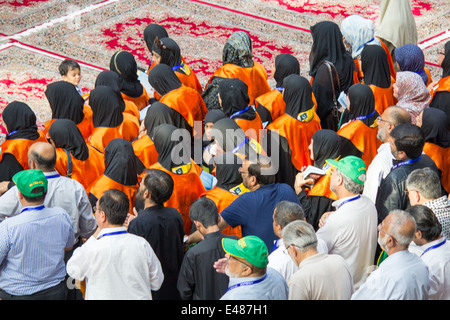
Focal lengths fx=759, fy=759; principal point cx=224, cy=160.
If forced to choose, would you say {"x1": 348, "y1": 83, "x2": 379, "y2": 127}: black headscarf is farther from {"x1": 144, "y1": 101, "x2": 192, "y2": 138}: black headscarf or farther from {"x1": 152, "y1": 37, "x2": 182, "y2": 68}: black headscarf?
{"x1": 152, "y1": 37, "x2": 182, "y2": 68}: black headscarf

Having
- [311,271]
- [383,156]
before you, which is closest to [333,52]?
[383,156]

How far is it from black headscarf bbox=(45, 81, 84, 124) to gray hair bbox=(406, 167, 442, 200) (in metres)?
3.12

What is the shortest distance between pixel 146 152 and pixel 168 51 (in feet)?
5.64

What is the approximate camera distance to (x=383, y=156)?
593 cm

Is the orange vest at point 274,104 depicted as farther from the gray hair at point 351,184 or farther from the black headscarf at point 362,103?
the gray hair at point 351,184

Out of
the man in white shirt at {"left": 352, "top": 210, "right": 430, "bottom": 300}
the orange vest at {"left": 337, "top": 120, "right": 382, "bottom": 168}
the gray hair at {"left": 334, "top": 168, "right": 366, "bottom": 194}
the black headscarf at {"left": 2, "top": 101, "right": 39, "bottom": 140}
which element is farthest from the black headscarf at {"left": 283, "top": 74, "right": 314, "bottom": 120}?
the man in white shirt at {"left": 352, "top": 210, "right": 430, "bottom": 300}

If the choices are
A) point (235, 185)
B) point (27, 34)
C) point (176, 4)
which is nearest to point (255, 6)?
point (176, 4)

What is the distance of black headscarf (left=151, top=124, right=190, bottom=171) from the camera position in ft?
19.1

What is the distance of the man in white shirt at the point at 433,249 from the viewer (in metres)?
4.48

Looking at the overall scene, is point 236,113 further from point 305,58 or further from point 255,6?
point 255,6

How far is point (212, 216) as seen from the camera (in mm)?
4789

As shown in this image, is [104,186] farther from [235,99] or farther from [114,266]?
[235,99]

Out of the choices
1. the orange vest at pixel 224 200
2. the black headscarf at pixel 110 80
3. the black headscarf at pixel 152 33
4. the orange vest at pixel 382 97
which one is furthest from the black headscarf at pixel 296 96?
the black headscarf at pixel 152 33

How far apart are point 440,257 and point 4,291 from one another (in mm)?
2695
